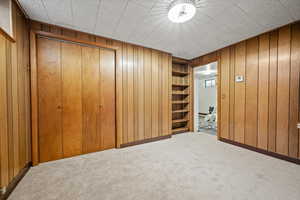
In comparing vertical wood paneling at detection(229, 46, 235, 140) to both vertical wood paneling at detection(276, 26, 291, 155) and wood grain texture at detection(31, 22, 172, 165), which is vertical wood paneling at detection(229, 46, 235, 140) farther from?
wood grain texture at detection(31, 22, 172, 165)

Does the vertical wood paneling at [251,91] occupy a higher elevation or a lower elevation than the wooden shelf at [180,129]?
higher

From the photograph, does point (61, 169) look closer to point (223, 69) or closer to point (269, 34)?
point (223, 69)

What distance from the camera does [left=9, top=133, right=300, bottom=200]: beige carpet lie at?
147 cm

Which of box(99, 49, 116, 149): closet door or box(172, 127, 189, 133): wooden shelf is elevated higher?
box(99, 49, 116, 149): closet door

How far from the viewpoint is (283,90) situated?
90.7 inches

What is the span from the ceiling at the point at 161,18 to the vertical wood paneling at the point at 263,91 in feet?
1.05

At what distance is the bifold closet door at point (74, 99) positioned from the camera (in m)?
2.22

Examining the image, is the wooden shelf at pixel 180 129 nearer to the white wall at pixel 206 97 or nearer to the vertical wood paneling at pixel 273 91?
the vertical wood paneling at pixel 273 91

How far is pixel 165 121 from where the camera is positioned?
3.61m

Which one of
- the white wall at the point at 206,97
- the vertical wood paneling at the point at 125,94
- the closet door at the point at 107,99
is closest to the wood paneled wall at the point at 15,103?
the closet door at the point at 107,99

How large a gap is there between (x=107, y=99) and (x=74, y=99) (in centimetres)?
65

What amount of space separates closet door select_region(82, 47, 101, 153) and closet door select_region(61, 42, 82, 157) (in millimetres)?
91

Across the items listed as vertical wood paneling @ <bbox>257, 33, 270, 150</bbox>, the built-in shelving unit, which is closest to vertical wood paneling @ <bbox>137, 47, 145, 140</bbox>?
the built-in shelving unit

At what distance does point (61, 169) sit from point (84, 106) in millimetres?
1159
